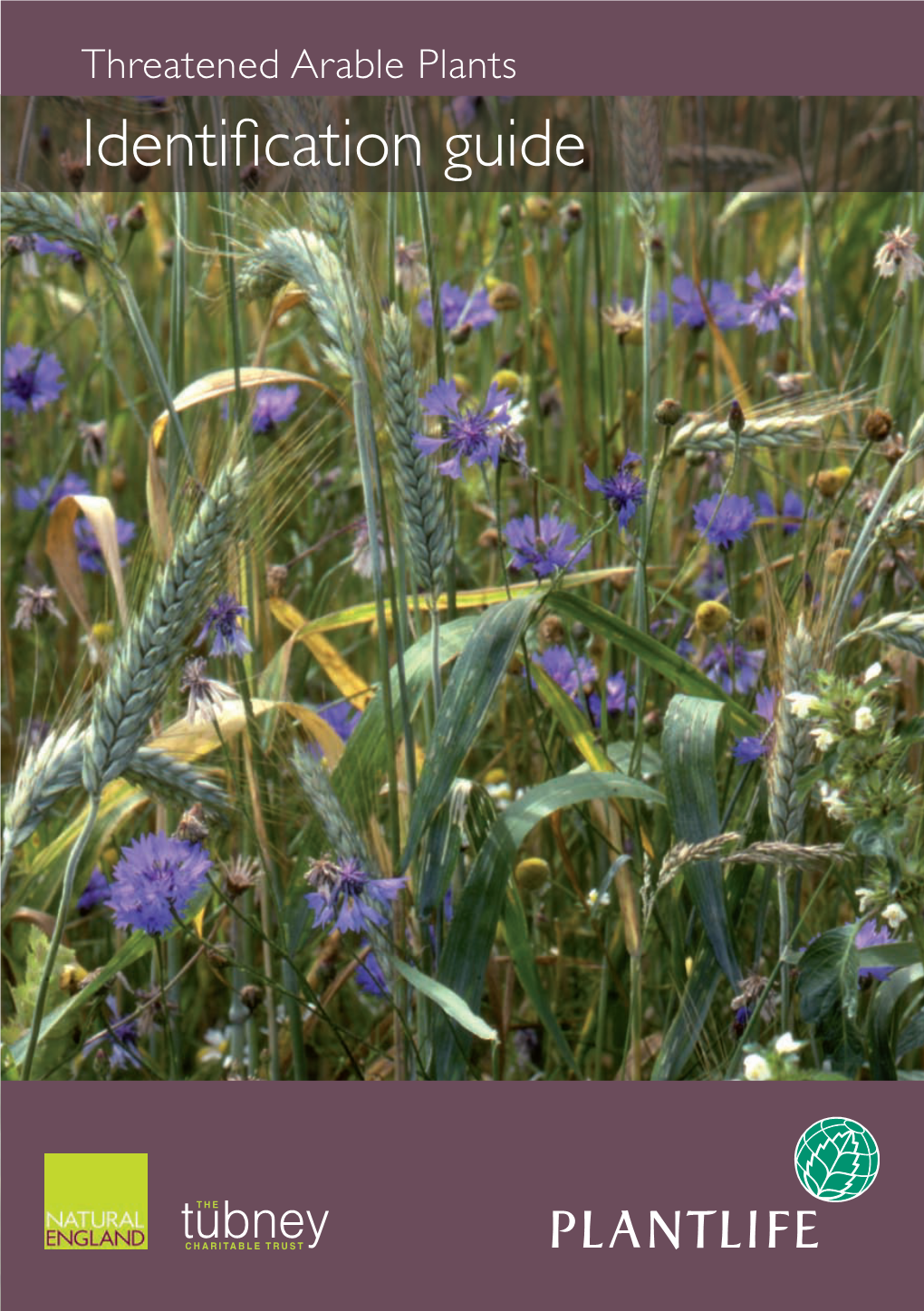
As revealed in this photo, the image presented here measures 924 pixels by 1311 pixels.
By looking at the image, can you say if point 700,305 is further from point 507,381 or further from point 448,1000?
point 448,1000

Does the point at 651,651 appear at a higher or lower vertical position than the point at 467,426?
lower

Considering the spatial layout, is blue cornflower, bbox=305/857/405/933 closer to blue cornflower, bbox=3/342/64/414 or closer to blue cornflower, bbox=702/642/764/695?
blue cornflower, bbox=702/642/764/695

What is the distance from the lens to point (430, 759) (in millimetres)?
1024

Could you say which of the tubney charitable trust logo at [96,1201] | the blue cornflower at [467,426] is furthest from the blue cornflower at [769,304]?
the tubney charitable trust logo at [96,1201]

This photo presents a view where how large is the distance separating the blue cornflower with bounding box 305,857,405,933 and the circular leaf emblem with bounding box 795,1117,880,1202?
1.18ft

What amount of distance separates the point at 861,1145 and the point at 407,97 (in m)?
0.91

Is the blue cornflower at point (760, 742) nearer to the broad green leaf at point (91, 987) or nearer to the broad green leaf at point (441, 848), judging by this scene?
the broad green leaf at point (441, 848)

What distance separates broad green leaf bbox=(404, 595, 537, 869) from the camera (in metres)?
1.01

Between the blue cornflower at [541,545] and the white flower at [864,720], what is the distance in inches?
15.2

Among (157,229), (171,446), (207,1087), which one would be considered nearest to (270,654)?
(171,446)

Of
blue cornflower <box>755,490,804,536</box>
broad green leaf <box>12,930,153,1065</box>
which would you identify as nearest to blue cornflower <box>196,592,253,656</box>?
broad green leaf <box>12,930,153,1065</box>

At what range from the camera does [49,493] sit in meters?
1.74

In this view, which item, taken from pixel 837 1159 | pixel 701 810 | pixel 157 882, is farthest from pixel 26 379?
pixel 837 1159

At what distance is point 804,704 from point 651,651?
0.26 meters
